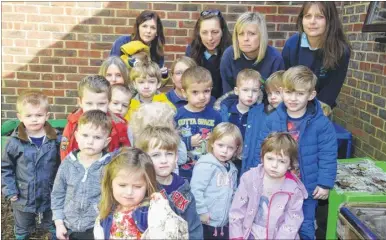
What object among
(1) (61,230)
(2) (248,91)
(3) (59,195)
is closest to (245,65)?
(2) (248,91)

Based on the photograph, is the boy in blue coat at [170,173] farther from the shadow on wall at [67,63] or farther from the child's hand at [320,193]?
the shadow on wall at [67,63]

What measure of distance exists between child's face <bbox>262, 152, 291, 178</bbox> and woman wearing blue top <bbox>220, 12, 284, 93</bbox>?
42.3 inches

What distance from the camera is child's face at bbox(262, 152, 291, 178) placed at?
8.30ft

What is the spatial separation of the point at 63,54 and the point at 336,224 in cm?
379

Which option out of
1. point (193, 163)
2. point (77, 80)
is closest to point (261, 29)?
point (193, 163)

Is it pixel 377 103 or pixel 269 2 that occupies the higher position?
pixel 269 2

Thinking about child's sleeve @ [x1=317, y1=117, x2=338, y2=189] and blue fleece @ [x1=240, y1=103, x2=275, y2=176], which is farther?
blue fleece @ [x1=240, y1=103, x2=275, y2=176]

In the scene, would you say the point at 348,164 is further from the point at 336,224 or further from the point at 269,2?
the point at 269,2

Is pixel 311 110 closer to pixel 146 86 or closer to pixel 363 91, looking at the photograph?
pixel 146 86

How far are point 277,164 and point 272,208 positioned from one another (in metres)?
0.28

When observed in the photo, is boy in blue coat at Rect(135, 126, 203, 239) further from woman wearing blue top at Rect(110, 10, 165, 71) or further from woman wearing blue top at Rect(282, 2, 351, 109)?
woman wearing blue top at Rect(110, 10, 165, 71)

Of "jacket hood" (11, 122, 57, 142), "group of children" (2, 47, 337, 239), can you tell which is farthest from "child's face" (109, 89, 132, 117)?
"jacket hood" (11, 122, 57, 142)

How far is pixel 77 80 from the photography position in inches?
205

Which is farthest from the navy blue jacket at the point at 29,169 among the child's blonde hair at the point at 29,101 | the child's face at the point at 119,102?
the child's face at the point at 119,102
